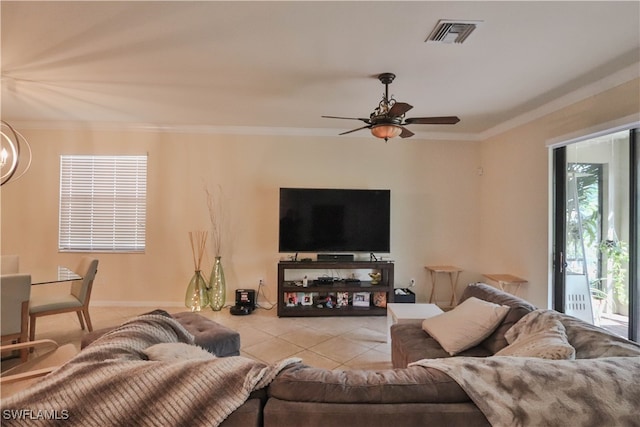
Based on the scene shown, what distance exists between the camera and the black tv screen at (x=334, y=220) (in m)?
4.07

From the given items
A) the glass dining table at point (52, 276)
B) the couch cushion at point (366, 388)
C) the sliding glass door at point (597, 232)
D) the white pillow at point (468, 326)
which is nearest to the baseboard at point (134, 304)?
the glass dining table at point (52, 276)

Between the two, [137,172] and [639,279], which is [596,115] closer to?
[639,279]

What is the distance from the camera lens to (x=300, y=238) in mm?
4078

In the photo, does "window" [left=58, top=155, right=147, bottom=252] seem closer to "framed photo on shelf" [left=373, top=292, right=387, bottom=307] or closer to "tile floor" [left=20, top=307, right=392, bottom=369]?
"tile floor" [left=20, top=307, right=392, bottom=369]

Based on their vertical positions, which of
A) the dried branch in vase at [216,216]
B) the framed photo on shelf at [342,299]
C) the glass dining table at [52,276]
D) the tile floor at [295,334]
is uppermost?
the dried branch in vase at [216,216]

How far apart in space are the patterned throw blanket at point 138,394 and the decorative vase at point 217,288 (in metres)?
3.07

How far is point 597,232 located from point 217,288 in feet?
14.3

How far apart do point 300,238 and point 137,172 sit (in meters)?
2.51

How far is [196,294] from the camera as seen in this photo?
13.3 ft

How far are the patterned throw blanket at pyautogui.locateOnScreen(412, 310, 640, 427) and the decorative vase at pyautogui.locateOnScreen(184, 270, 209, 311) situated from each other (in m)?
3.62

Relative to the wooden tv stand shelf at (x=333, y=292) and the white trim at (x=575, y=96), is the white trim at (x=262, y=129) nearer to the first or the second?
the white trim at (x=575, y=96)

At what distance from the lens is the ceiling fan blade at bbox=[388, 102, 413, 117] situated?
Answer: 223cm

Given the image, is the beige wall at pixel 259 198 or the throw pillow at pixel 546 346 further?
the beige wall at pixel 259 198

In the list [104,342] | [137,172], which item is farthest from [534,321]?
[137,172]
